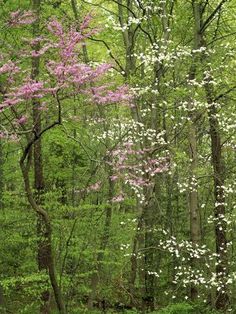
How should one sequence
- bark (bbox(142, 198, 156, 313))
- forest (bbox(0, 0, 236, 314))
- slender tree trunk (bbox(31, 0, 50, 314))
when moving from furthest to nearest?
bark (bbox(142, 198, 156, 313)) → slender tree trunk (bbox(31, 0, 50, 314)) → forest (bbox(0, 0, 236, 314))

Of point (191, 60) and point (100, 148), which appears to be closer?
point (191, 60)

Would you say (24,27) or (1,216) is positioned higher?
(24,27)

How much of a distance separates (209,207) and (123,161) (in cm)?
720

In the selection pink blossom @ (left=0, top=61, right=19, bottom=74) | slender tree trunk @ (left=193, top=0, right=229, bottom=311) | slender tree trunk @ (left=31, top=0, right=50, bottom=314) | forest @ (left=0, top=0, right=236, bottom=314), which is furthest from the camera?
slender tree trunk @ (left=193, top=0, right=229, bottom=311)

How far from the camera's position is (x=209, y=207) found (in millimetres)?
17766

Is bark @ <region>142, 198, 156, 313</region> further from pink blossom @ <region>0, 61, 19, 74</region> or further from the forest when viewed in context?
pink blossom @ <region>0, 61, 19, 74</region>

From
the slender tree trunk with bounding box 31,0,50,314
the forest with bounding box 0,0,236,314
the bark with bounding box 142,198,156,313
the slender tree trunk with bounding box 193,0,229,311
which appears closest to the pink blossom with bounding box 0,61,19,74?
the forest with bounding box 0,0,236,314

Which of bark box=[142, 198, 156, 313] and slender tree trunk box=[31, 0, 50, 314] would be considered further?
bark box=[142, 198, 156, 313]

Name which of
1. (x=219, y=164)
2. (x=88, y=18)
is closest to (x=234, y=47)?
(x=219, y=164)

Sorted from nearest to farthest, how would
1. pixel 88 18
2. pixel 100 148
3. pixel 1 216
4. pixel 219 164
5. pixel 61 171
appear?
pixel 88 18
pixel 1 216
pixel 219 164
pixel 61 171
pixel 100 148

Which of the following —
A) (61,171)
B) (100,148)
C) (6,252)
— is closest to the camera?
(6,252)

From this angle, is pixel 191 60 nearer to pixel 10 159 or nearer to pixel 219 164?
pixel 219 164

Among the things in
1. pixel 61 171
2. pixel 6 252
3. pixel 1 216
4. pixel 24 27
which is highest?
pixel 24 27

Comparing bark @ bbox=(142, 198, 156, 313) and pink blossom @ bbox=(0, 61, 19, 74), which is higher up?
pink blossom @ bbox=(0, 61, 19, 74)
